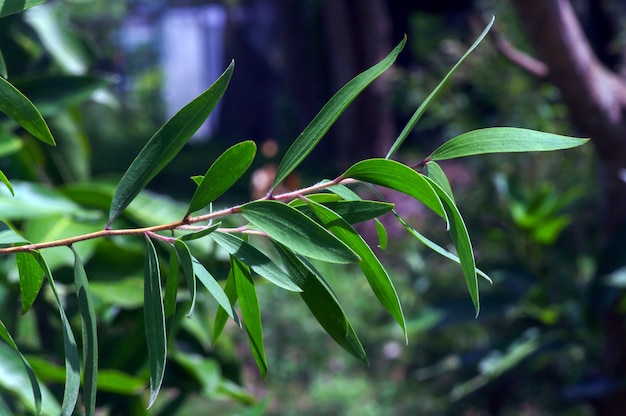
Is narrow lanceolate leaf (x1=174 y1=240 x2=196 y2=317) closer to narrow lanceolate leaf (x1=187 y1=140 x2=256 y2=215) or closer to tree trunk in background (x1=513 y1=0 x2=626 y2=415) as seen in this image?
narrow lanceolate leaf (x1=187 y1=140 x2=256 y2=215)

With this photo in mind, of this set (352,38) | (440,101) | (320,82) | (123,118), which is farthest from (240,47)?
(440,101)

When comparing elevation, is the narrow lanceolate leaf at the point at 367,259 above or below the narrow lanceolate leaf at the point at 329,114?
below

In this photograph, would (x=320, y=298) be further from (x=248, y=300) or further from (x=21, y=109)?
(x=21, y=109)

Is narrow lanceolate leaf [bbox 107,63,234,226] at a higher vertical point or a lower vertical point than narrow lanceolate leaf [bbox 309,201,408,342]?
higher

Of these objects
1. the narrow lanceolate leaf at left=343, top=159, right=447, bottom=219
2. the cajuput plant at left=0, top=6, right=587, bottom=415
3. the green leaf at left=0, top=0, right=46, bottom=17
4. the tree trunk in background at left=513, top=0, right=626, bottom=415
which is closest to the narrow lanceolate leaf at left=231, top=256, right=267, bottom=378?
the cajuput plant at left=0, top=6, right=587, bottom=415

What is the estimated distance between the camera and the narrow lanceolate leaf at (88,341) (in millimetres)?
479

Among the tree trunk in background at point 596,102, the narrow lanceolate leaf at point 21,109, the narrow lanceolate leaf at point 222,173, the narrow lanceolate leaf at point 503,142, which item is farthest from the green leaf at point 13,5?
the tree trunk in background at point 596,102

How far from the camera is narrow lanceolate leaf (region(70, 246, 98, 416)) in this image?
1.57ft

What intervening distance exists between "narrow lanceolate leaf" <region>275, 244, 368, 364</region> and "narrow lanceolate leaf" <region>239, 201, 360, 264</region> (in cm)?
3

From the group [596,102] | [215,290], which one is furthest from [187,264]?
[596,102]

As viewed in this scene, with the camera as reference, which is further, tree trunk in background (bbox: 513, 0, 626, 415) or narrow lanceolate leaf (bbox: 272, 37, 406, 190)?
→ tree trunk in background (bbox: 513, 0, 626, 415)

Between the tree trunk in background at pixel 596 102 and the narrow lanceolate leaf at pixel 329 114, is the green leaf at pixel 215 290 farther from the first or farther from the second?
the tree trunk in background at pixel 596 102

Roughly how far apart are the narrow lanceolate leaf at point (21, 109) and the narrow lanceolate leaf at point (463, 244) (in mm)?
254

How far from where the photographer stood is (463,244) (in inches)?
19.9
